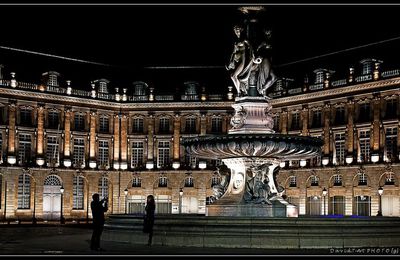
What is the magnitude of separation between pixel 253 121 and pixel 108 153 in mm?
46146

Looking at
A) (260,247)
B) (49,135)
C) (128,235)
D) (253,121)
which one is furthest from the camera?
(49,135)

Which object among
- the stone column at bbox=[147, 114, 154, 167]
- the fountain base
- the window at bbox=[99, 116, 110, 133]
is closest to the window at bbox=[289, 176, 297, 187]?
the stone column at bbox=[147, 114, 154, 167]

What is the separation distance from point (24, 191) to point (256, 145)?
4419 cm

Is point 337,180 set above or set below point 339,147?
below

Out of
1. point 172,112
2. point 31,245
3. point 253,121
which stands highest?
point 172,112

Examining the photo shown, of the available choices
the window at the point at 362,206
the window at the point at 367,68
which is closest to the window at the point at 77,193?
the window at the point at 362,206

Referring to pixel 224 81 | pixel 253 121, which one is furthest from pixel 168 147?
pixel 253 121

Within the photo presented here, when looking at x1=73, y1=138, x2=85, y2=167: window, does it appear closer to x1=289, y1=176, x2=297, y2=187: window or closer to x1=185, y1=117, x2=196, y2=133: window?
x1=185, y1=117, x2=196, y2=133: window

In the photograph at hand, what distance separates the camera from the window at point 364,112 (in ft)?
202

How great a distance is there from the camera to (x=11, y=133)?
63.5m

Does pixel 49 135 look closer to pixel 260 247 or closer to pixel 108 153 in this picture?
pixel 108 153

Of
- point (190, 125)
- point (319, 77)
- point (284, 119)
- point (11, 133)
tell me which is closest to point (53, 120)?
point (11, 133)

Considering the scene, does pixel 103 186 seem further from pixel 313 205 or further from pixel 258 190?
pixel 258 190

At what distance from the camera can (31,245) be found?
→ 2252 cm
